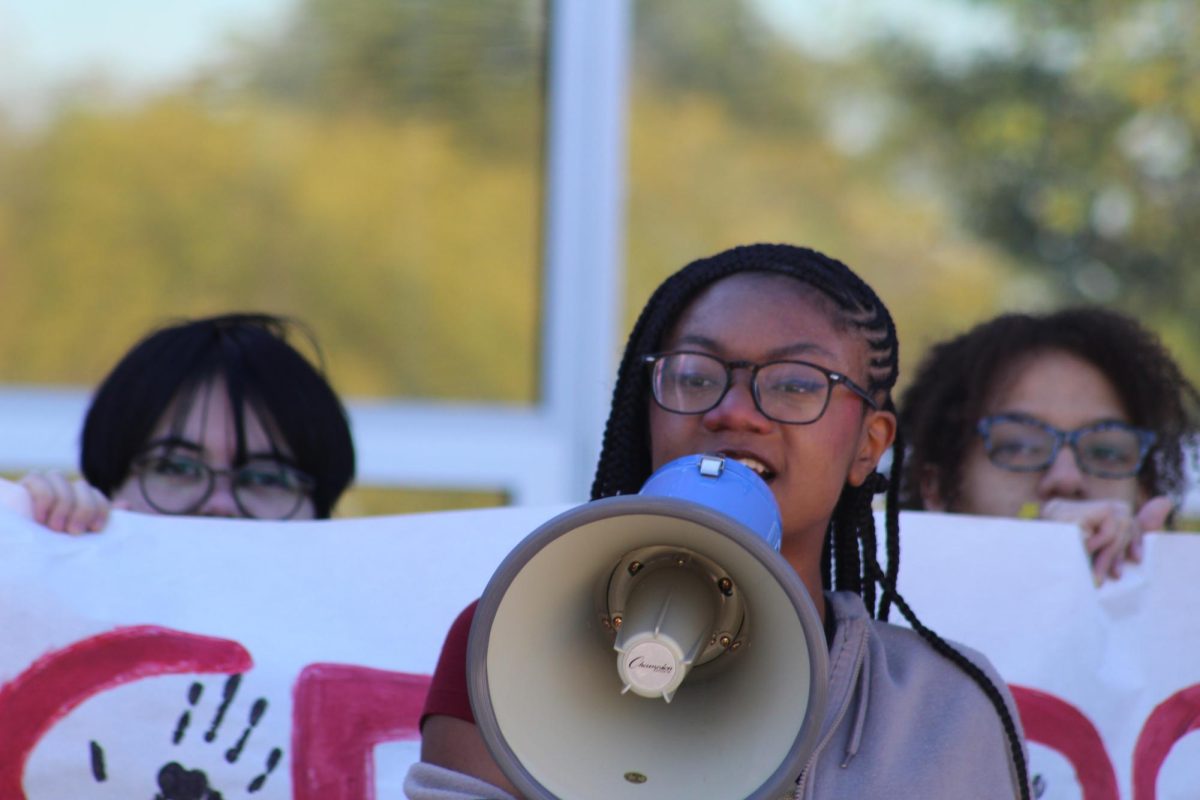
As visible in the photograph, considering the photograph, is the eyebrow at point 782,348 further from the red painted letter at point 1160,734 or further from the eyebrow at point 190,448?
the red painted letter at point 1160,734

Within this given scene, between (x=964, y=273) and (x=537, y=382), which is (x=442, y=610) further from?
(x=964, y=273)

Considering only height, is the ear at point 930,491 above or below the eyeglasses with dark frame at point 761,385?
below

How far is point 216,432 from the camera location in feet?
9.19

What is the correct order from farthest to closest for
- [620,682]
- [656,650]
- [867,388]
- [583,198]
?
[583,198] < [867,388] < [620,682] < [656,650]

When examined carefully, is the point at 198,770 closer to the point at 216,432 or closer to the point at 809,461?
the point at 216,432

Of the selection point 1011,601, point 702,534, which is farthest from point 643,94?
point 702,534

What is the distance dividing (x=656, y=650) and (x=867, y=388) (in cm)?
54

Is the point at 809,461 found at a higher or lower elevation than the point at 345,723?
higher

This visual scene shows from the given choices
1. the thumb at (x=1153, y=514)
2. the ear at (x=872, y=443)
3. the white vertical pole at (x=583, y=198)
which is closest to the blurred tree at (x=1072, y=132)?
the white vertical pole at (x=583, y=198)

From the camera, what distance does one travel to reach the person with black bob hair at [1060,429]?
295 cm

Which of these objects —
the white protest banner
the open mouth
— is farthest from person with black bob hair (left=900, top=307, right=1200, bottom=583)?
the open mouth

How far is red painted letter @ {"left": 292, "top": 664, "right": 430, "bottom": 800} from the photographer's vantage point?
8.41 feet

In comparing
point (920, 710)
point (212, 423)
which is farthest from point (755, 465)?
point (212, 423)

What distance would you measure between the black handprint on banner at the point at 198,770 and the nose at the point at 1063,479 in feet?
4.71
